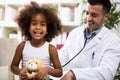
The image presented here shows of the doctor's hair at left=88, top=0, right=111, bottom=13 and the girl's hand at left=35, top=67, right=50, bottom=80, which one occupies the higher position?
the doctor's hair at left=88, top=0, right=111, bottom=13

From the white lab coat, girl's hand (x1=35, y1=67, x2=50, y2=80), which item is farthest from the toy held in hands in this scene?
the white lab coat

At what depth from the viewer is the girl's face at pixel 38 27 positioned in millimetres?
1344

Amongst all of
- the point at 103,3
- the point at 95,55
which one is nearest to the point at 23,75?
the point at 95,55

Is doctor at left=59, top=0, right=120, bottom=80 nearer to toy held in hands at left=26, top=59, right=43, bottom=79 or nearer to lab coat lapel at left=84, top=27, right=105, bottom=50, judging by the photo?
lab coat lapel at left=84, top=27, right=105, bottom=50

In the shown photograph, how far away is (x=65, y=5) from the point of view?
354 centimetres

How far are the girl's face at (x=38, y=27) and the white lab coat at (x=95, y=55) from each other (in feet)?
1.34

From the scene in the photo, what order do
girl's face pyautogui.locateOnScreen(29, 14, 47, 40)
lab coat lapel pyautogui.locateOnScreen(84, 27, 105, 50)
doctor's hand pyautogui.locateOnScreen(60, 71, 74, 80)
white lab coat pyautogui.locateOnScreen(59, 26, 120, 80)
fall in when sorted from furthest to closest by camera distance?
lab coat lapel pyautogui.locateOnScreen(84, 27, 105, 50)
white lab coat pyautogui.locateOnScreen(59, 26, 120, 80)
doctor's hand pyautogui.locateOnScreen(60, 71, 74, 80)
girl's face pyautogui.locateOnScreen(29, 14, 47, 40)

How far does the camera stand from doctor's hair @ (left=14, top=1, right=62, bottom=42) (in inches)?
55.1

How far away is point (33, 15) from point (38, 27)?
8 centimetres

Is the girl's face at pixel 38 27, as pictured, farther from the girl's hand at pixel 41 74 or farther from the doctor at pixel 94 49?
the doctor at pixel 94 49

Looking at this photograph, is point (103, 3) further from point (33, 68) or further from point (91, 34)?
point (33, 68)

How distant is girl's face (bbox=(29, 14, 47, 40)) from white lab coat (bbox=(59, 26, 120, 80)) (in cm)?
41

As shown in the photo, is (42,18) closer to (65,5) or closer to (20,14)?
(20,14)

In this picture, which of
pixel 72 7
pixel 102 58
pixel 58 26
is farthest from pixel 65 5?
pixel 58 26
